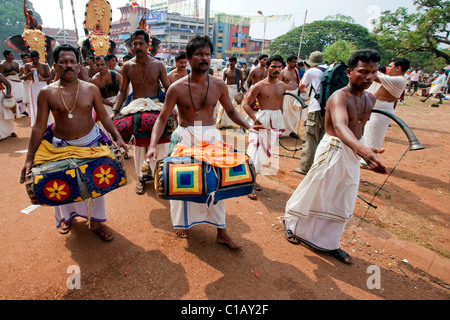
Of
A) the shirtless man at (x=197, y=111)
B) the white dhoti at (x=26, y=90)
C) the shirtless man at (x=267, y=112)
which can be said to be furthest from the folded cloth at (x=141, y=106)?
the white dhoti at (x=26, y=90)

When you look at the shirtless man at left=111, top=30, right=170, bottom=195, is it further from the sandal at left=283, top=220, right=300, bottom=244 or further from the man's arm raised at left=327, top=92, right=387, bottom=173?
the sandal at left=283, top=220, right=300, bottom=244

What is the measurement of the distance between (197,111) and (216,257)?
5.44ft

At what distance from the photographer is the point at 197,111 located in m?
2.80

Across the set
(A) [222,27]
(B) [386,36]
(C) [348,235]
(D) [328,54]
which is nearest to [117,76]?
(C) [348,235]

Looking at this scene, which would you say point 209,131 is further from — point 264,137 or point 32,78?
point 32,78

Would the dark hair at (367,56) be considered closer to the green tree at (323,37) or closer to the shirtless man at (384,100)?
the shirtless man at (384,100)

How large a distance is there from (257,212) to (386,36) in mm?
25430

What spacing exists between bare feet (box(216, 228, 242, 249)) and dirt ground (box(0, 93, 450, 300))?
0.07m

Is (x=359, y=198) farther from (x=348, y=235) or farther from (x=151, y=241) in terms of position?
(x=151, y=241)

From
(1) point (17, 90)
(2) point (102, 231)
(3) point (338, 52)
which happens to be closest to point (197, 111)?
(2) point (102, 231)

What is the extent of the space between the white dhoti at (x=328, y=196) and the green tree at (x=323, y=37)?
62485 millimetres

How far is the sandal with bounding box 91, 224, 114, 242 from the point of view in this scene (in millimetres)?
3026

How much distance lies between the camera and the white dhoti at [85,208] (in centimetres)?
276

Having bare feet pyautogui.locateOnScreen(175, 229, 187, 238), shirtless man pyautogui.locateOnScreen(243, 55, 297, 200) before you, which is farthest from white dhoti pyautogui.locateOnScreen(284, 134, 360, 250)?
shirtless man pyautogui.locateOnScreen(243, 55, 297, 200)
